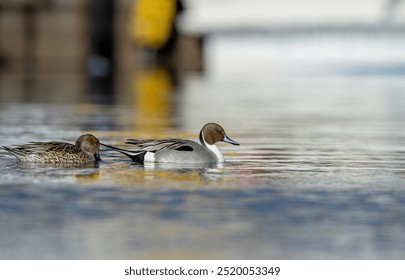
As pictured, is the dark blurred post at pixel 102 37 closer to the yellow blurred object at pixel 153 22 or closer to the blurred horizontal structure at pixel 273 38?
the blurred horizontal structure at pixel 273 38

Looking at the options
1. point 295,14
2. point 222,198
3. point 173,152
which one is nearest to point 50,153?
point 173,152

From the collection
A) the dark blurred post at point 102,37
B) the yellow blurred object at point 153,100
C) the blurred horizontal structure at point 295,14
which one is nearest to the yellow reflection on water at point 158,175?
the yellow blurred object at point 153,100

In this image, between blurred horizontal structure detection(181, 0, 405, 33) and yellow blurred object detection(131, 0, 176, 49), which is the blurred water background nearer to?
blurred horizontal structure detection(181, 0, 405, 33)

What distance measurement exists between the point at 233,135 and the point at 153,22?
2695 centimetres

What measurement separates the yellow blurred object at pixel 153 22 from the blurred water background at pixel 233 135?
0.53 m

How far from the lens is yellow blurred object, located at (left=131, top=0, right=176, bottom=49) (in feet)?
141

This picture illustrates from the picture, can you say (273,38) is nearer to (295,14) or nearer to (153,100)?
(295,14)

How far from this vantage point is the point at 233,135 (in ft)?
55.0

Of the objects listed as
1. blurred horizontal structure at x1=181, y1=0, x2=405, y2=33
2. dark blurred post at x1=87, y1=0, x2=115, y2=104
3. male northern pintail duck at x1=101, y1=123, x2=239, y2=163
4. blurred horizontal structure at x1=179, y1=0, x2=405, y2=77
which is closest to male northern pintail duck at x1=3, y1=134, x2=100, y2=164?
male northern pintail duck at x1=101, y1=123, x2=239, y2=163

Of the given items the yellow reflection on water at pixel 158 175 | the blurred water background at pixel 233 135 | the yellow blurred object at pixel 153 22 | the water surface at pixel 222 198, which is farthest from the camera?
the yellow blurred object at pixel 153 22

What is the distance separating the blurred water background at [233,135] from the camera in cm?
823

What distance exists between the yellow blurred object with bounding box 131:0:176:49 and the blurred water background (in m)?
0.53

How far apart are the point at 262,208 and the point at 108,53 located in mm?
37282

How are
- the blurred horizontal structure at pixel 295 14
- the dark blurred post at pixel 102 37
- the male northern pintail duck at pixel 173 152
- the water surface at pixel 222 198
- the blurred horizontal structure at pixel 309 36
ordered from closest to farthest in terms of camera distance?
the water surface at pixel 222 198
the male northern pintail duck at pixel 173 152
the blurred horizontal structure at pixel 309 36
the blurred horizontal structure at pixel 295 14
the dark blurred post at pixel 102 37
